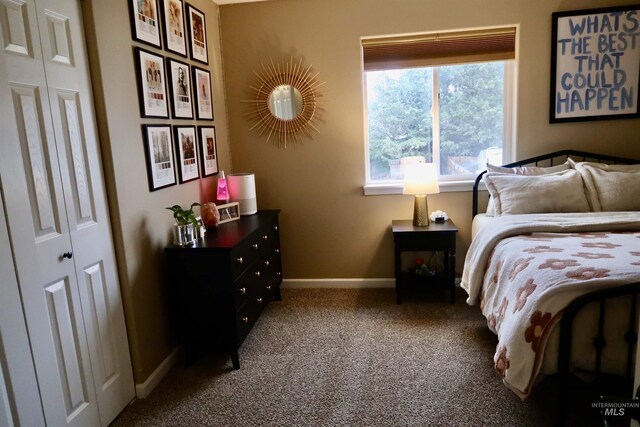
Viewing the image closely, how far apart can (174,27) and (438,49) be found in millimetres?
1947

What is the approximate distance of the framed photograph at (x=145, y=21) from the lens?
2271mm

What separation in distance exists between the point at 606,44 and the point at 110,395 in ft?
12.9

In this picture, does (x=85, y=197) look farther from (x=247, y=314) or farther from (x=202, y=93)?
(x=202, y=93)

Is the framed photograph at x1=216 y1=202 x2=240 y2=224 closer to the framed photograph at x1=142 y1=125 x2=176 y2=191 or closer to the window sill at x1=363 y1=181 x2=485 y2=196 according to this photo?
the framed photograph at x1=142 y1=125 x2=176 y2=191

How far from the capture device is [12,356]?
1.54m

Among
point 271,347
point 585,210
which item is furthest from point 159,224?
point 585,210

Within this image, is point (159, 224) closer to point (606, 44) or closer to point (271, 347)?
point (271, 347)

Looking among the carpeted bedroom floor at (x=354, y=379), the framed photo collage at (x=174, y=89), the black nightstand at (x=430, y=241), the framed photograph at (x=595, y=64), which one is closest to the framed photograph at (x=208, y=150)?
the framed photo collage at (x=174, y=89)

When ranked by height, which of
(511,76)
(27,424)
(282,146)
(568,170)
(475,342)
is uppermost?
(511,76)

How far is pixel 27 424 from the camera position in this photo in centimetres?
160

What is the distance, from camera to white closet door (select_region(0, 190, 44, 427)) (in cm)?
150

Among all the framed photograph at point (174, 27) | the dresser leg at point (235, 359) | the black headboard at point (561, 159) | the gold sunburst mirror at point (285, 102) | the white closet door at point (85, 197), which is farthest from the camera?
the gold sunburst mirror at point (285, 102)

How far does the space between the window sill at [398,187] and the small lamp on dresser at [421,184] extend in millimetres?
196

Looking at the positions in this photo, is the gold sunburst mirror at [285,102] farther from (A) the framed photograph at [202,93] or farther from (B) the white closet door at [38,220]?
(B) the white closet door at [38,220]
